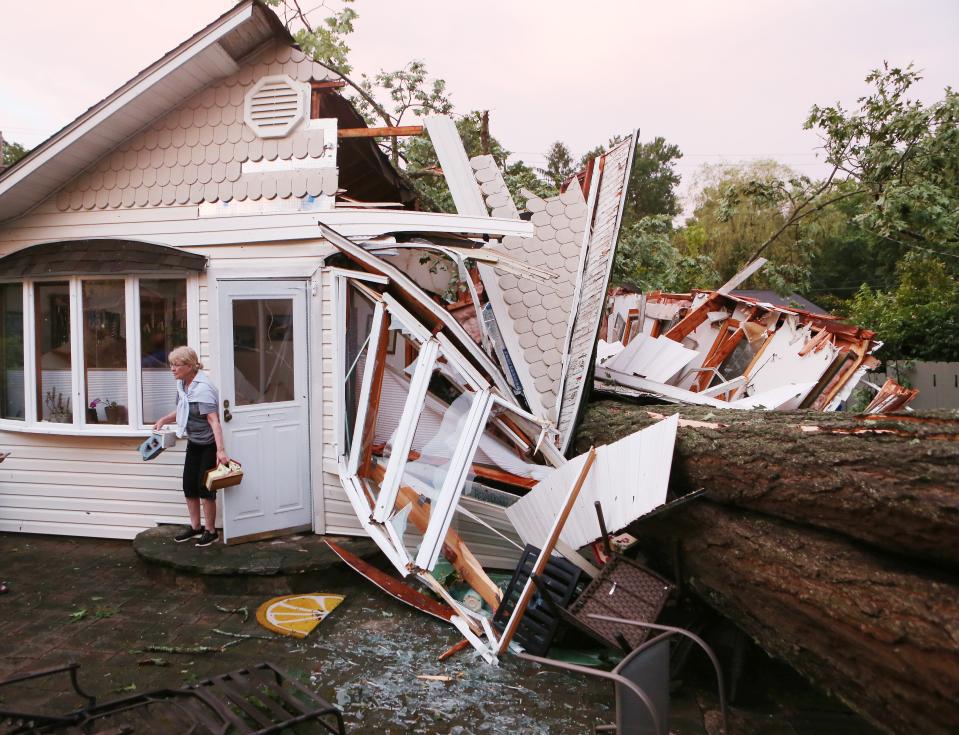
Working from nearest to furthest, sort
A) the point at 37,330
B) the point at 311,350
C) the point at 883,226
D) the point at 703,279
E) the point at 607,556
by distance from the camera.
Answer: the point at 607,556, the point at 311,350, the point at 37,330, the point at 883,226, the point at 703,279

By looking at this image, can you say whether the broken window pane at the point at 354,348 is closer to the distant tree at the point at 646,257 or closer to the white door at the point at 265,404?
the white door at the point at 265,404

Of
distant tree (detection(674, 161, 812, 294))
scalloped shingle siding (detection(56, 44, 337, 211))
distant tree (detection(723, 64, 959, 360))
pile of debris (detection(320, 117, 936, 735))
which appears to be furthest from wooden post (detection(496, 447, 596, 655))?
distant tree (detection(674, 161, 812, 294))

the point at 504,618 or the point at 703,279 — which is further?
the point at 703,279

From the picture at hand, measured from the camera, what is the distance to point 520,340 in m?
5.71

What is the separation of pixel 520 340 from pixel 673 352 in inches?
90.9

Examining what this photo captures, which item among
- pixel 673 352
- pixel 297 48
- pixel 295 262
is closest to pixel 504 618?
pixel 295 262

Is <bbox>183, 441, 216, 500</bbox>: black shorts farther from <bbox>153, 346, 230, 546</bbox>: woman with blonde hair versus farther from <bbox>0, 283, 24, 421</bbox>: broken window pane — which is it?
<bbox>0, 283, 24, 421</bbox>: broken window pane

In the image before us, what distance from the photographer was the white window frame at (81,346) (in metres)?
5.72

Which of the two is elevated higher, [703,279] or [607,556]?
[703,279]

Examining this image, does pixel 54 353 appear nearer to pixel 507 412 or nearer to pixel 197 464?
pixel 197 464

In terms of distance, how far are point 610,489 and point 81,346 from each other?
197 inches

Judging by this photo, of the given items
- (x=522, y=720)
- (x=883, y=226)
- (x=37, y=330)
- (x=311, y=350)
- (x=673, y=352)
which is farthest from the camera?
(x=883, y=226)

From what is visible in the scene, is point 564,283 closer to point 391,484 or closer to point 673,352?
point 673,352

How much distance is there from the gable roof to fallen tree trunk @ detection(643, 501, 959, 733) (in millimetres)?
5131
